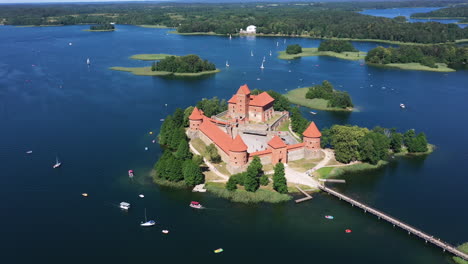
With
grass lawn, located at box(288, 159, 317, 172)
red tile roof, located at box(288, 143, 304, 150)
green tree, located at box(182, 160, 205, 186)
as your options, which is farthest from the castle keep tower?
grass lawn, located at box(288, 159, 317, 172)

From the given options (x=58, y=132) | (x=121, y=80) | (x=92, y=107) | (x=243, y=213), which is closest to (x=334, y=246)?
(x=243, y=213)

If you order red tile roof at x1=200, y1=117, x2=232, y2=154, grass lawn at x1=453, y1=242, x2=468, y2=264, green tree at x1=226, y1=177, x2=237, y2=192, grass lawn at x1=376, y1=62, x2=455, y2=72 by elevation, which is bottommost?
grass lawn at x1=453, y1=242, x2=468, y2=264

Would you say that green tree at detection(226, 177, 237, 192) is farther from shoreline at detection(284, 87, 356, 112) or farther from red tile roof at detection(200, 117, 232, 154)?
shoreline at detection(284, 87, 356, 112)

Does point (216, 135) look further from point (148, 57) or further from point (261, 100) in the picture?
point (148, 57)

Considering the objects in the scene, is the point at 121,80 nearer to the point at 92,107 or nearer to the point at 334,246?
the point at 92,107

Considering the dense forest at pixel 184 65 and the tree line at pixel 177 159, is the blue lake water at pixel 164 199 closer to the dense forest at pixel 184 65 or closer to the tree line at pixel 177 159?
the tree line at pixel 177 159

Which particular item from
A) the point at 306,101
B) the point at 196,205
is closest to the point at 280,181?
the point at 196,205
